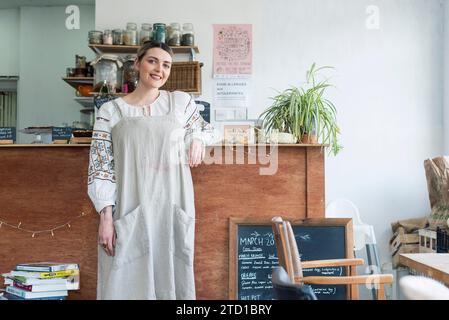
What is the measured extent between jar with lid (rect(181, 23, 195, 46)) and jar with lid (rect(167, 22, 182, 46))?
0.04 metres

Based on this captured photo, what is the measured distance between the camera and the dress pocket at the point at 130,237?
6.04 feet

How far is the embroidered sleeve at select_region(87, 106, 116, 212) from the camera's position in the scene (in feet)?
6.04

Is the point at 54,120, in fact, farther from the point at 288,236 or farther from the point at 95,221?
the point at 288,236

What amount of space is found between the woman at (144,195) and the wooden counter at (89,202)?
31cm

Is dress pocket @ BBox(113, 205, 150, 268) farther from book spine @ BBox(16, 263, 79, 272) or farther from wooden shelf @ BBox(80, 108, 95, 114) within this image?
wooden shelf @ BBox(80, 108, 95, 114)

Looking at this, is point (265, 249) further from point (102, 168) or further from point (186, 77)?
point (186, 77)

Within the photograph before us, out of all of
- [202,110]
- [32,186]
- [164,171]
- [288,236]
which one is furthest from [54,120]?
[288,236]

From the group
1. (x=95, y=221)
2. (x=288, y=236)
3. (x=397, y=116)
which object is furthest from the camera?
(x=397, y=116)

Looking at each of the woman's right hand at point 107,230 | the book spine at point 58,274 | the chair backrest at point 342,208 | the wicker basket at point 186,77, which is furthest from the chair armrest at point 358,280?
the wicker basket at point 186,77

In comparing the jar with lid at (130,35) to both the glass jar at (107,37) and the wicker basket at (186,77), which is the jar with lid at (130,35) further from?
the wicker basket at (186,77)

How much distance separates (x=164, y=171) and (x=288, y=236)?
0.51 meters

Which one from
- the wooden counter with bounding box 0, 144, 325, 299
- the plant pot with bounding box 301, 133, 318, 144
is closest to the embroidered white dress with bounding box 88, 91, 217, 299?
A: the wooden counter with bounding box 0, 144, 325, 299

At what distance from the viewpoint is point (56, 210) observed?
2238mm

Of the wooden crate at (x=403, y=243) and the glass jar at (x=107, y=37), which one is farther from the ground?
the glass jar at (x=107, y=37)
